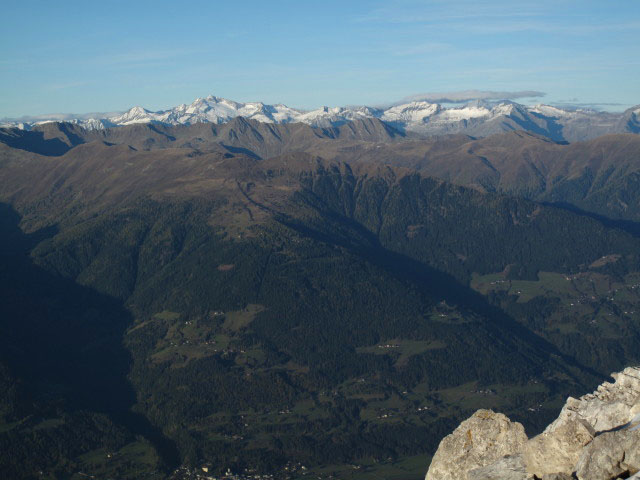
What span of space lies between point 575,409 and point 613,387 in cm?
377

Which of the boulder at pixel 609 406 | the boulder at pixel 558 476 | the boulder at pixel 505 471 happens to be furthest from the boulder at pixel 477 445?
the boulder at pixel 558 476

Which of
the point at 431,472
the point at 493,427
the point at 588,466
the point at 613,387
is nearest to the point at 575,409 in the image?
the point at 613,387

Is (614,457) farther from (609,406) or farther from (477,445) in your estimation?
(609,406)

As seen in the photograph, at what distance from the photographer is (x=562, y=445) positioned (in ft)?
145

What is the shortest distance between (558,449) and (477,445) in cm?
1165

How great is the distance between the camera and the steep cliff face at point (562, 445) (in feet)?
128

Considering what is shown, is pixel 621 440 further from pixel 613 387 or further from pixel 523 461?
pixel 613 387

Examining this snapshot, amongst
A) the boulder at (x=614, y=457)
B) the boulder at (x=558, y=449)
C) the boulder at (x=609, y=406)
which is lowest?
the boulder at (x=609, y=406)

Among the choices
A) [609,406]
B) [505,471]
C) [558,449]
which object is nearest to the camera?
[558,449]

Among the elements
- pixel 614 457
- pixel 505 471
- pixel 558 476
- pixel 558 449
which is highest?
pixel 614 457

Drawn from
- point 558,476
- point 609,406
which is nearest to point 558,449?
point 558,476

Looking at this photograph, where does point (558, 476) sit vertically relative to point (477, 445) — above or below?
above

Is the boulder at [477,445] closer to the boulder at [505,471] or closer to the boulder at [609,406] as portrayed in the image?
the boulder at [609,406]

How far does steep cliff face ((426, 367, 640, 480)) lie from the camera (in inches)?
1539
